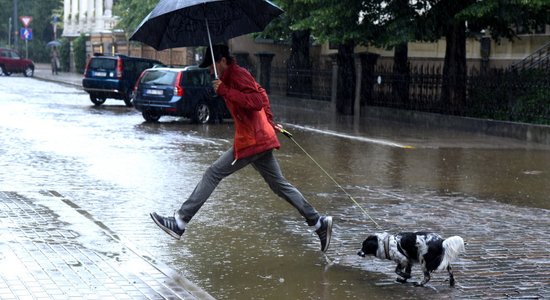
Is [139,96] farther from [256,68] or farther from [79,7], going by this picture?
[79,7]

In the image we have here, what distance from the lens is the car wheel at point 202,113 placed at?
82.8 feet

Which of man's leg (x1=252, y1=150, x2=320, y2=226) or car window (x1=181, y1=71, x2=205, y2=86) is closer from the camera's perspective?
man's leg (x1=252, y1=150, x2=320, y2=226)

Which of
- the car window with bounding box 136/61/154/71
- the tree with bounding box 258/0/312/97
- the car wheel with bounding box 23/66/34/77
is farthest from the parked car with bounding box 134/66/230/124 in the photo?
the car wheel with bounding box 23/66/34/77

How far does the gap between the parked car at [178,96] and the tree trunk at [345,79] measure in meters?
6.06

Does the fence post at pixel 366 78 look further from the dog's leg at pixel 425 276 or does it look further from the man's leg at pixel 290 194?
the dog's leg at pixel 425 276

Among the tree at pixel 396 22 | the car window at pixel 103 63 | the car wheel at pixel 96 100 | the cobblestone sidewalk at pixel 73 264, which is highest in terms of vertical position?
the tree at pixel 396 22

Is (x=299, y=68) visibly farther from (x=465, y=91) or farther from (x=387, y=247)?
(x=387, y=247)

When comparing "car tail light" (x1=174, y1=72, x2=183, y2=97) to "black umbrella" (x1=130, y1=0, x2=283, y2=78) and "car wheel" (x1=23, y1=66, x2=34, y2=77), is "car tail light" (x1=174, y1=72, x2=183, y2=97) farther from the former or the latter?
"car wheel" (x1=23, y1=66, x2=34, y2=77)

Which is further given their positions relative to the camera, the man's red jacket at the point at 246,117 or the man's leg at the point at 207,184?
the man's leg at the point at 207,184

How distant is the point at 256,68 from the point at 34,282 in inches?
1264

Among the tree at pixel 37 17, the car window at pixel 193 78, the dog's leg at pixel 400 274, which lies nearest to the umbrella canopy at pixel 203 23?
the dog's leg at pixel 400 274

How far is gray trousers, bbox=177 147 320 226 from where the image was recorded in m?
8.65

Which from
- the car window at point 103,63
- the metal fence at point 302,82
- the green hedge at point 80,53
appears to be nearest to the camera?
the car window at point 103,63

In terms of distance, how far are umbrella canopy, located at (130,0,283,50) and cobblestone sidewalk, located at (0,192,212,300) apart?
1.92 meters
